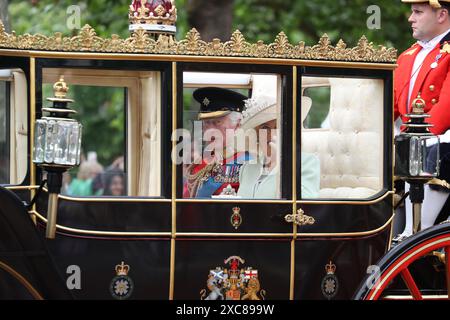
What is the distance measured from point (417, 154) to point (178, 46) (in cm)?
138

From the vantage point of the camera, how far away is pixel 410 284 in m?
5.49

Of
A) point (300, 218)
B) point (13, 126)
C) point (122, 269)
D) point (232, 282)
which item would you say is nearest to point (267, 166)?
point (300, 218)

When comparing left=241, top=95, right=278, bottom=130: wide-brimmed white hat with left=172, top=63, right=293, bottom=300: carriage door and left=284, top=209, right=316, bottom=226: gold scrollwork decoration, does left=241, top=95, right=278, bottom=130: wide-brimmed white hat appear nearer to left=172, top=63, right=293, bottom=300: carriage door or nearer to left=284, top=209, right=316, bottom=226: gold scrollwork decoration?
left=172, top=63, right=293, bottom=300: carriage door

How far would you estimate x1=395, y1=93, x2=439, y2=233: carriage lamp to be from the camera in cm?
559

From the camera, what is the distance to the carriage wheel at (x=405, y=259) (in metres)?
5.31

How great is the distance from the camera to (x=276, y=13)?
562 inches

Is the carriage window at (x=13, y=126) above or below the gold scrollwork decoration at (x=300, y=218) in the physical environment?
above

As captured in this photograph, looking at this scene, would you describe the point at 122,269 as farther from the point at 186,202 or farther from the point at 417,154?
the point at 417,154

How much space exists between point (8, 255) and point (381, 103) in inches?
86.4

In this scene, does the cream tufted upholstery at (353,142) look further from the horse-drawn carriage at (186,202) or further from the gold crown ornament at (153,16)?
the gold crown ornament at (153,16)

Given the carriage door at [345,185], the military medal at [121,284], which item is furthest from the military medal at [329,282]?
the military medal at [121,284]
